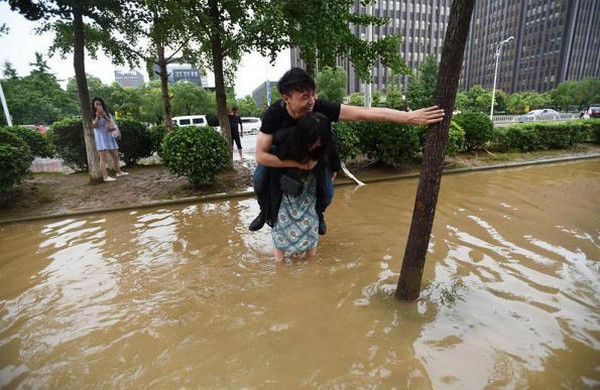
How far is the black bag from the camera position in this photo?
2943 mm

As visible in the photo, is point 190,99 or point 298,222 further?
point 190,99

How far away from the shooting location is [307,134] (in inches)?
97.3

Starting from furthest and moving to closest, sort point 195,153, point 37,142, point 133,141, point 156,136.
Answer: point 37,142 → point 156,136 → point 133,141 → point 195,153

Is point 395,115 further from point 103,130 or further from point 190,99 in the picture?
point 190,99

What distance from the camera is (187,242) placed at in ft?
14.3

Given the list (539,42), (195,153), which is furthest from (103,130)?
(539,42)

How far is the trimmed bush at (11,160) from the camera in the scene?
220 inches

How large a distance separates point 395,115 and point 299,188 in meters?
1.03

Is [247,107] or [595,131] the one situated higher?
[247,107]

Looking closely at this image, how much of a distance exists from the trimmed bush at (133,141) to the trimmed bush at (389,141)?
603 cm

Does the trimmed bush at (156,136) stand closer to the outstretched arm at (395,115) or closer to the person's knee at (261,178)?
the person's knee at (261,178)

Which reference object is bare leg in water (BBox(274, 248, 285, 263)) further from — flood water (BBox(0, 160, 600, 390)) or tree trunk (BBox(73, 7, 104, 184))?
tree trunk (BBox(73, 7, 104, 184))

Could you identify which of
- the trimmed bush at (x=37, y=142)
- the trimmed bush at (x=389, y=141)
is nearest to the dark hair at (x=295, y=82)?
the trimmed bush at (x=389, y=141)

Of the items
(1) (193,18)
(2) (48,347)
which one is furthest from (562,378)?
(1) (193,18)
